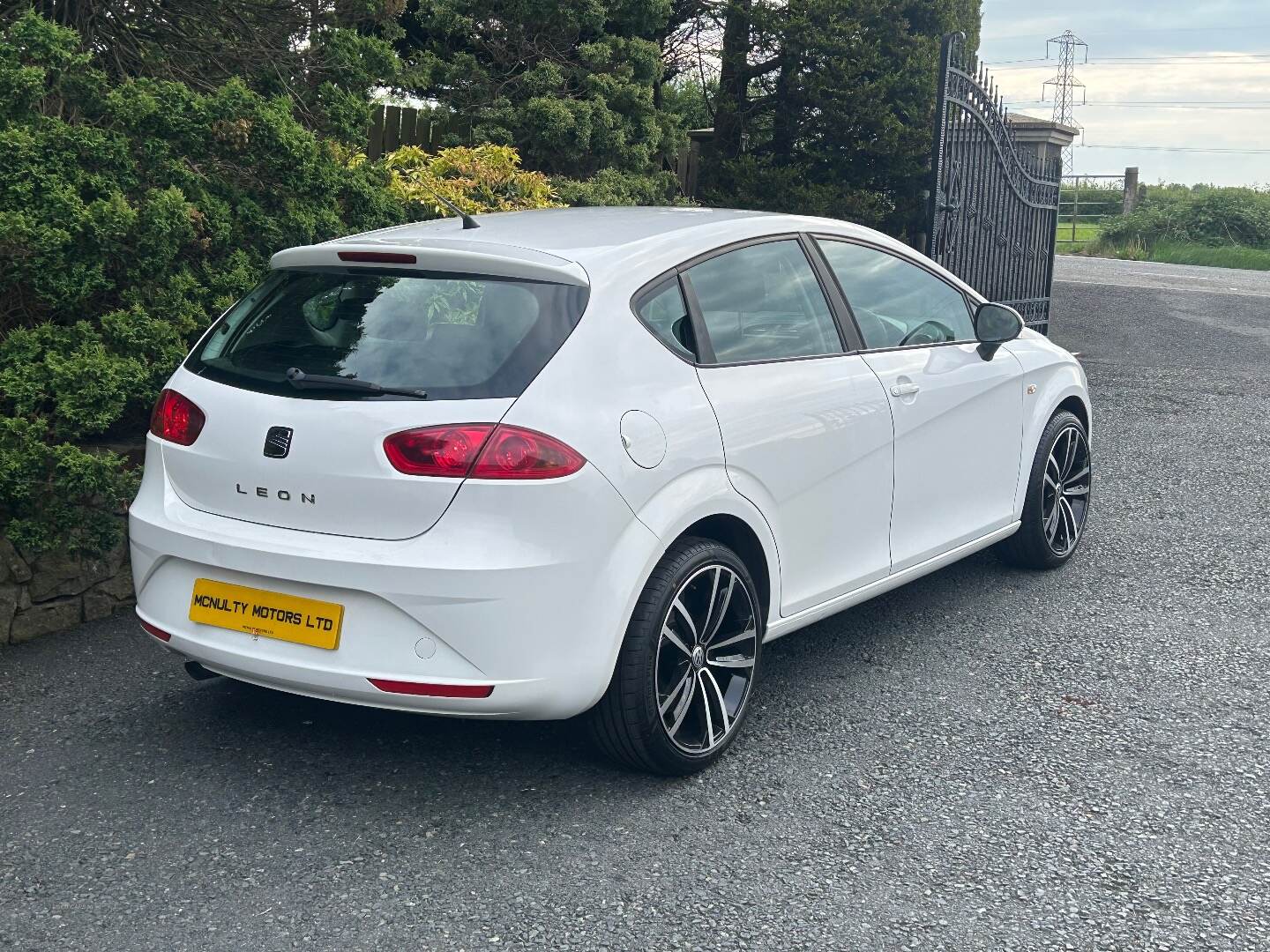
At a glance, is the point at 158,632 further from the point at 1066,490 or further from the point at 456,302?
the point at 1066,490

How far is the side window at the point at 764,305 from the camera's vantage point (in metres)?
4.27

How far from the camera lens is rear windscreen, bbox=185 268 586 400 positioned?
364cm

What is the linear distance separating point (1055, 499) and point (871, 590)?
172 centimetres

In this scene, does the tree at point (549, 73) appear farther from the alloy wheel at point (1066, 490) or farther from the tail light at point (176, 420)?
the tail light at point (176, 420)

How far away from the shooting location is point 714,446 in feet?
13.0

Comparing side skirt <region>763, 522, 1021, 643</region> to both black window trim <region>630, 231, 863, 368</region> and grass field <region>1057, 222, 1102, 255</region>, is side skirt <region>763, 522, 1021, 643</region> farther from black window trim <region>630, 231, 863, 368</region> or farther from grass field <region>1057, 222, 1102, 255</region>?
grass field <region>1057, 222, 1102, 255</region>

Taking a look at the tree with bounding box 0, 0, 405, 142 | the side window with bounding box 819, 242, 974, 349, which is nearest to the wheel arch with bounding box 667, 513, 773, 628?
the side window with bounding box 819, 242, 974, 349

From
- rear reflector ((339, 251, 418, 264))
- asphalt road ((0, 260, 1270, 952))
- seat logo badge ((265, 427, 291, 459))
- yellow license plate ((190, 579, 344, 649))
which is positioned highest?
rear reflector ((339, 251, 418, 264))

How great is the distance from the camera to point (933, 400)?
Answer: 5.09m

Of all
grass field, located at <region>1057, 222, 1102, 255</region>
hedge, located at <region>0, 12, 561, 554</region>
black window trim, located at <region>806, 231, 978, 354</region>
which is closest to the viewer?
black window trim, located at <region>806, 231, 978, 354</region>

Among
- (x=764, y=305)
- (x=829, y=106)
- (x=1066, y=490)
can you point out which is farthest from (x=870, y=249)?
(x=829, y=106)

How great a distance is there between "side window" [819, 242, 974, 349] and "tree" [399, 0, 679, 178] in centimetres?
548

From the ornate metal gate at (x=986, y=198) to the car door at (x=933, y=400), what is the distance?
5.29 meters

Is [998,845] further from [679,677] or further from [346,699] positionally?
[346,699]
